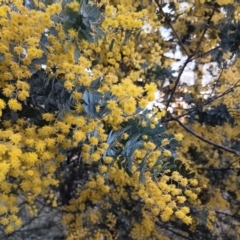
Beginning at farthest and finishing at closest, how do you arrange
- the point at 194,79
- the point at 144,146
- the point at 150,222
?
the point at 194,79, the point at 150,222, the point at 144,146

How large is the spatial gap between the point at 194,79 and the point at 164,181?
1.74 metres

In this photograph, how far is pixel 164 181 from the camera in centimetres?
182

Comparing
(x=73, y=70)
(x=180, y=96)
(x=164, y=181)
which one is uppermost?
(x=180, y=96)

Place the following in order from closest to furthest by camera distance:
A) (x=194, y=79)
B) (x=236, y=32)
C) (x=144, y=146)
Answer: (x=144, y=146), (x=236, y=32), (x=194, y=79)

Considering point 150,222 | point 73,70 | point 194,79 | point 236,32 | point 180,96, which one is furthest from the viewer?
point 194,79

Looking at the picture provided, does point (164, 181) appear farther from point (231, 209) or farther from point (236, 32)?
point (231, 209)

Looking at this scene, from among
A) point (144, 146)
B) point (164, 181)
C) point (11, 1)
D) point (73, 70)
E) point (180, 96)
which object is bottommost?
point (164, 181)

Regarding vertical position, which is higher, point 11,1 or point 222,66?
point 222,66

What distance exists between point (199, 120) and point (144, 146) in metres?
1.32

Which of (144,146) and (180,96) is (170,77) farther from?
(144,146)

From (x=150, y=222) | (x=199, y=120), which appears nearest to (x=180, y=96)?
(x=199, y=120)

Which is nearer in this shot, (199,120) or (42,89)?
(42,89)

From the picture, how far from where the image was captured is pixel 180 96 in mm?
3234

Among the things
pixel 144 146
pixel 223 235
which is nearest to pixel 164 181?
pixel 144 146
